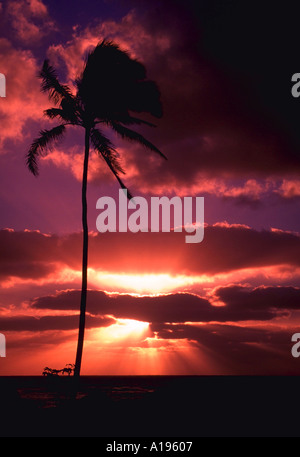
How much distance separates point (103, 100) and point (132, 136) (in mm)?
2163

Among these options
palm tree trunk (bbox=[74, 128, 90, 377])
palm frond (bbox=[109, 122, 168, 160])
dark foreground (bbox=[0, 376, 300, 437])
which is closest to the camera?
dark foreground (bbox=[0, 376, 300, 437])

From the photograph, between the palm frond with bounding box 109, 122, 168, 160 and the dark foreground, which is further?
the palm frond with bounding box 109, 122, 168, 160

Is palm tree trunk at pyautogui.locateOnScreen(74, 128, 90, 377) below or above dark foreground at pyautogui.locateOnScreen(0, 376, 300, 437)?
above

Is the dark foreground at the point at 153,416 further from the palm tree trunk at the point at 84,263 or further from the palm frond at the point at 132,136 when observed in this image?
the palm frond at the point at 132,136

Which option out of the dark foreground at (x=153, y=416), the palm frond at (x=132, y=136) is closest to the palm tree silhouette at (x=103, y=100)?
the palm frond at (x=132, y=136)

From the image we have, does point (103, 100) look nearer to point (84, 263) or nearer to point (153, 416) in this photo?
point (84, 263)

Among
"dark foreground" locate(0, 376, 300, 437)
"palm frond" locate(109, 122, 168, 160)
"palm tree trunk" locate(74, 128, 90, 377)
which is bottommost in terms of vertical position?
"dark foreground" locate(0, 376, 300, 437)

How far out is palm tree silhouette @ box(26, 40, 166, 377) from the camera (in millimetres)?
23453

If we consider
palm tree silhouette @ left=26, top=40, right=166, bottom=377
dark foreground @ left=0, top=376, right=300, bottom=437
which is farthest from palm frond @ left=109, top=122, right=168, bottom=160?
dark foreground @ left=0, top=376, right=300, bottom=437

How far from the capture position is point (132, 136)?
78.8 feet

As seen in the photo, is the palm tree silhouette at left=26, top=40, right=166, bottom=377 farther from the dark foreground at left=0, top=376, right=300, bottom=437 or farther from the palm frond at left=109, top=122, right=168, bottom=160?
the dark foreground at left=0, top=376, right=300, bottom=437

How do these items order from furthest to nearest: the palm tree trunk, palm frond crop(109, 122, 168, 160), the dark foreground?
palm frond crop(109, 122, 168, 160) < the palm tree trunk < the dark foreground
